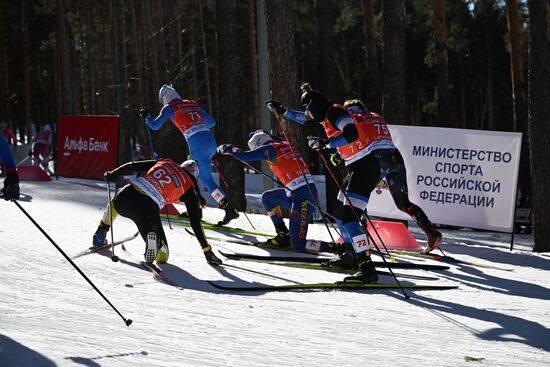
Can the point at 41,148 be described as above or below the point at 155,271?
above

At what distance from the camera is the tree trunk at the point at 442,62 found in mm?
24984

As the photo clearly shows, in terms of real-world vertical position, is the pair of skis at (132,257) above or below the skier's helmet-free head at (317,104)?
below

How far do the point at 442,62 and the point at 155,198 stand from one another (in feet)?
58.2

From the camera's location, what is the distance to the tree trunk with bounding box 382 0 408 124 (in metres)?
17.0

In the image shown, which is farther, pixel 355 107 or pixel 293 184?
pixel 293 184

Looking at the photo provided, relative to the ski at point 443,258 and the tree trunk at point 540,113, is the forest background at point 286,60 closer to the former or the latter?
the tree trunk at point 540,113

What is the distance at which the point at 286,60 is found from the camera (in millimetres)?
14625

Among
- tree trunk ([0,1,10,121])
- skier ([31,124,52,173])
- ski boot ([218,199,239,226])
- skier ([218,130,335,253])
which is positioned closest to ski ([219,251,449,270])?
skier ([218,130,335,253])

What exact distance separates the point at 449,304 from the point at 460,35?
3927cm

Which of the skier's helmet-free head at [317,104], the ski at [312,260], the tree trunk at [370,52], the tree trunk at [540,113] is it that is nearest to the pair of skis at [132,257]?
the ski at [312,260]

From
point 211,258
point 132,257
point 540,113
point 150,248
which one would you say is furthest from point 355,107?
point 540,113

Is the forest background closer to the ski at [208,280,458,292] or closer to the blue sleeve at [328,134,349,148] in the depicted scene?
the ski at [208,280,458,292]

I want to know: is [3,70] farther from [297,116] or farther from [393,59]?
[297,116]

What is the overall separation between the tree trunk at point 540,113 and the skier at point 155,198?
602 cm
